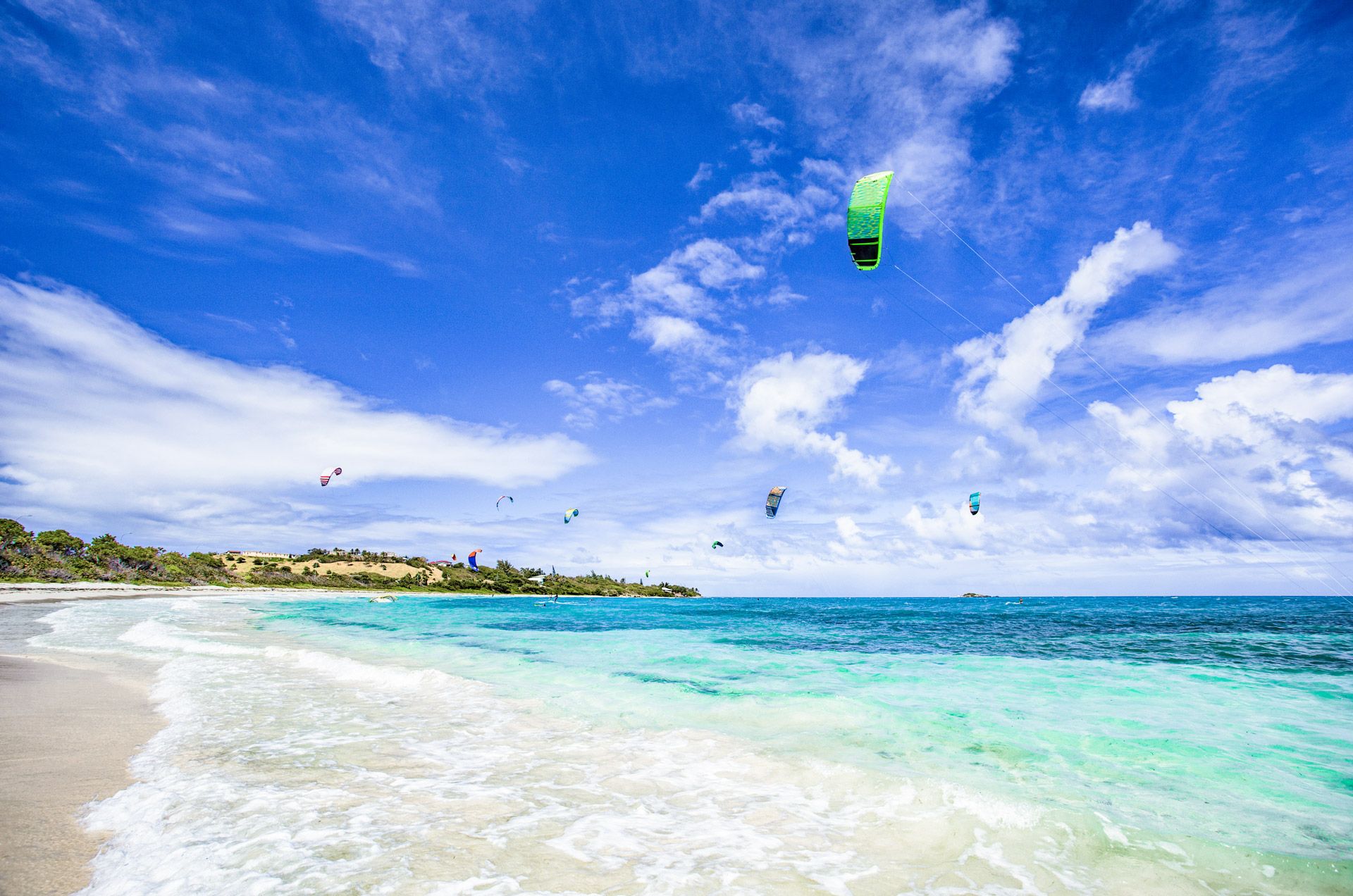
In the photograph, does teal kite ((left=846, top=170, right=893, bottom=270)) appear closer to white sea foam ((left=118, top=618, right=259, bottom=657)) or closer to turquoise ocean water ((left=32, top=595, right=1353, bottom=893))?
turquoise ocean water ((left=32, top=595, right=1353, bottom=893))

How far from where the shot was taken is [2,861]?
3.85 meters

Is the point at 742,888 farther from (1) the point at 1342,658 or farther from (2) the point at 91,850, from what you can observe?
(1) the point at 1342,658

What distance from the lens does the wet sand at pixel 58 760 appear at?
3939 mm

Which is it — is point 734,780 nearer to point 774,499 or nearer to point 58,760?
point 58,760

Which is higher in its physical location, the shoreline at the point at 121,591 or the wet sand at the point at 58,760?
the wet sand at the point at 58,760

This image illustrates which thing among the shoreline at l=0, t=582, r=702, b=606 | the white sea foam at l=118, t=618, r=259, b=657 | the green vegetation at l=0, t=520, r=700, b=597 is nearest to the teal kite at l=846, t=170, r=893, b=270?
the white sea foam at l=118, t=618, r=259, b=657

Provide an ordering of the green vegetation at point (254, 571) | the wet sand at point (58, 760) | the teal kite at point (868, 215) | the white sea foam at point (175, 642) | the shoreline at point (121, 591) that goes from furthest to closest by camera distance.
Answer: the green vegetation at point (254, 571), the shoreline at point (121, 591), the white sea foam at point (175, 642), the teal kite at point (868, 215), the wet sand at point (58, 760)

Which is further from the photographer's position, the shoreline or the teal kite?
the shoreline

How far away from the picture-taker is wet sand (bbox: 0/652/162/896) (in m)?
3.94

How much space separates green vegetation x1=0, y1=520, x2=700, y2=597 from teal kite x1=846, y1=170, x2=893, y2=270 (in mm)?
59972

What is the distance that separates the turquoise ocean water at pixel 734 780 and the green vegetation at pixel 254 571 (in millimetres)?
46632

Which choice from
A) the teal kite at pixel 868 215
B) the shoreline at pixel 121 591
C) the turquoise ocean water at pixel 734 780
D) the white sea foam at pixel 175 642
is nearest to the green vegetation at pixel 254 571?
the shoreline at pixel 121 591

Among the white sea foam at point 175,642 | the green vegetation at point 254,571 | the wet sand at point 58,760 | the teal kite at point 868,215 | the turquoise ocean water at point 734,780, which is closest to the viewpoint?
the wet sand at point 58,760

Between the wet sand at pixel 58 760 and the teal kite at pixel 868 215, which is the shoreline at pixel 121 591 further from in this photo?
the teal kite at pixel 868 215
